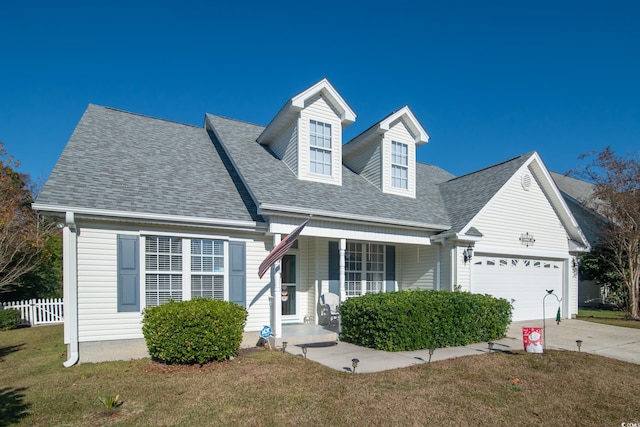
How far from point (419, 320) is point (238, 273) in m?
4.43

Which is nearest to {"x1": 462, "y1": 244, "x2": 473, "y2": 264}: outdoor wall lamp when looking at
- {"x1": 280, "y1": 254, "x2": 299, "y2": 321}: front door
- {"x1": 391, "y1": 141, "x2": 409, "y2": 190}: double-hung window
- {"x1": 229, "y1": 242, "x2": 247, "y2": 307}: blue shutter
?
{"x1": 391, "y1": 141, "x2": 409, "y2": 190}: double-hung window

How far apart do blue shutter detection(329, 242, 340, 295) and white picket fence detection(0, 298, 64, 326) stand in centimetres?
1140

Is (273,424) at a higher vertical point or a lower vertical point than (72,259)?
lower

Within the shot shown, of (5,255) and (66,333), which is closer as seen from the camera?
(66,333)

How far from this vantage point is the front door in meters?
11.9

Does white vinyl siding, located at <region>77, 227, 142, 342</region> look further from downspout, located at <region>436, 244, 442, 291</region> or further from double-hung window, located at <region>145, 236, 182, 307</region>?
downspout, located at <region>436, 244, 442, 291</region>

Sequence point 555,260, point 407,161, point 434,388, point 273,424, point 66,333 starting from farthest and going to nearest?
1. point 555,260
2. point 407,161
3. point 66,333
4. point 434,388
5. point 273,424

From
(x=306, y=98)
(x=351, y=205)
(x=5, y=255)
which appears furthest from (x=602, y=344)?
(x=5, y=255)

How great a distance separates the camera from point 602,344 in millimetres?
10117

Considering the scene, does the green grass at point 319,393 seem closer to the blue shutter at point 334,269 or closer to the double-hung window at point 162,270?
the double-hung window at point 162,270

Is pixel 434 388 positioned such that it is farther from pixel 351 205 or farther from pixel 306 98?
pixel 306 98

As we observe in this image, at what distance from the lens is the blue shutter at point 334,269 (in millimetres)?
12188

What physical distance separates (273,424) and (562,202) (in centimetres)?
1381

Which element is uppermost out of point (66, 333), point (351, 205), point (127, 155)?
point (127, 155)
